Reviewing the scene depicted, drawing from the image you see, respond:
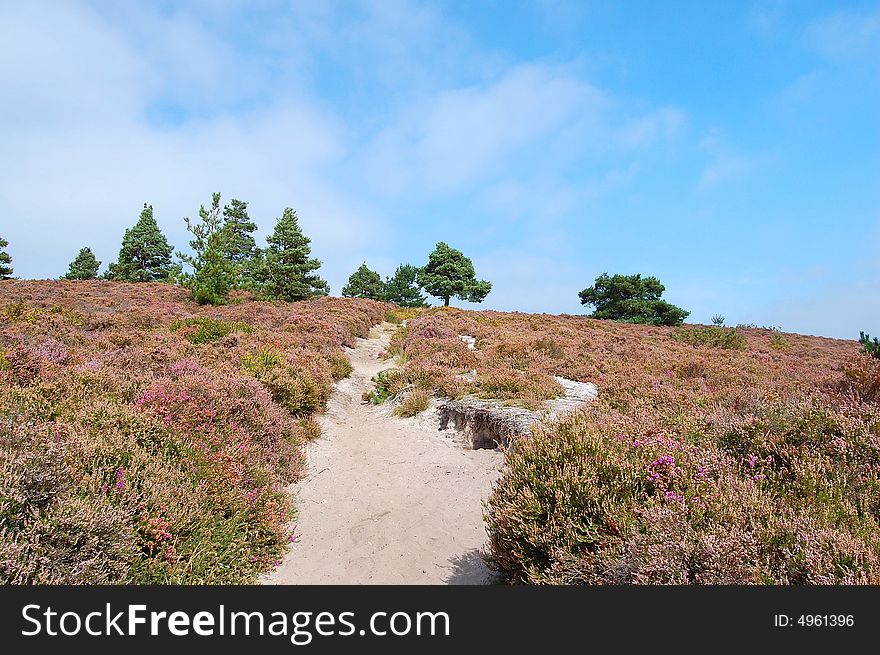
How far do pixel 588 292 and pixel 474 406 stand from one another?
40.5 meters

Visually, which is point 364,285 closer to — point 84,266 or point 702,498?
point 84,266

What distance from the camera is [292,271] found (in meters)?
33.3

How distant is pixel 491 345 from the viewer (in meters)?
16.4

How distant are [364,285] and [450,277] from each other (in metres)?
13.7

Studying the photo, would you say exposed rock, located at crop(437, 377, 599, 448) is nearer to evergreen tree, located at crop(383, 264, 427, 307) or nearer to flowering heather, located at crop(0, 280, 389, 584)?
flowering heather, located at crop(0, 280, 389, 584)

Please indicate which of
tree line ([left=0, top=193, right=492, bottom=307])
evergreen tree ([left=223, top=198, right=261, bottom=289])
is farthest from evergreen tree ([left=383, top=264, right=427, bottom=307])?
evergreen tree ([left=223, top=198, right=261, bottom=289])

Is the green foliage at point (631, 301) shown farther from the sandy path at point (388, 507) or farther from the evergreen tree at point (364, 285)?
the sandy path at point (388, 507)

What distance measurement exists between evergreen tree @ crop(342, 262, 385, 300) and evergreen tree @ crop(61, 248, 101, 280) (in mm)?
31724

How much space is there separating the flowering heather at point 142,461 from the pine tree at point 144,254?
49126mm

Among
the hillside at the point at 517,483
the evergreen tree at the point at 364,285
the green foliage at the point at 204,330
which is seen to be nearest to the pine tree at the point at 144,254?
the evergreen tree at the point at 364,285

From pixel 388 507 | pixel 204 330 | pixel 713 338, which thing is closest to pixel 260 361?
pixel 204 330

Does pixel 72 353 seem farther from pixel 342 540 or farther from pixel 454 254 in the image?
pixel 454 254

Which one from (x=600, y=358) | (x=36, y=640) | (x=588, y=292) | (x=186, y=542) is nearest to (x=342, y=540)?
(x=186, y=542)

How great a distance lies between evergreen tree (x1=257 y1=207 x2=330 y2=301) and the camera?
32750 millimetres
